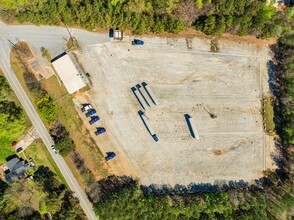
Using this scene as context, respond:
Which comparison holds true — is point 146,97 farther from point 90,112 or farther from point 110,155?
point 110,155

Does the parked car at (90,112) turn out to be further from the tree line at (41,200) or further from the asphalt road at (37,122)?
the tree line at (41,200)

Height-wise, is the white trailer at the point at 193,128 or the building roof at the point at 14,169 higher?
the building roof at the point at 14,169

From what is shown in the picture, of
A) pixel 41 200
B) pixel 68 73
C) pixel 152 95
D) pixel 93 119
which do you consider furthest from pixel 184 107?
pixel 41 200

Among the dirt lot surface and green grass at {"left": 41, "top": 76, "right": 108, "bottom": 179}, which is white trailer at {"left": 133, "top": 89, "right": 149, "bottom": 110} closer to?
the dirt lot surface

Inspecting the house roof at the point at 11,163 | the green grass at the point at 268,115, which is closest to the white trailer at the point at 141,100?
the green grass at the point at 268,115

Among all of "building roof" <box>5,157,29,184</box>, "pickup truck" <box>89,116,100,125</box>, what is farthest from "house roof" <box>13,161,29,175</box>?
"pickup truck" <box>89,116,100,125</box>

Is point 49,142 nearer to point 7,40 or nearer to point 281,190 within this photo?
point 7,40
